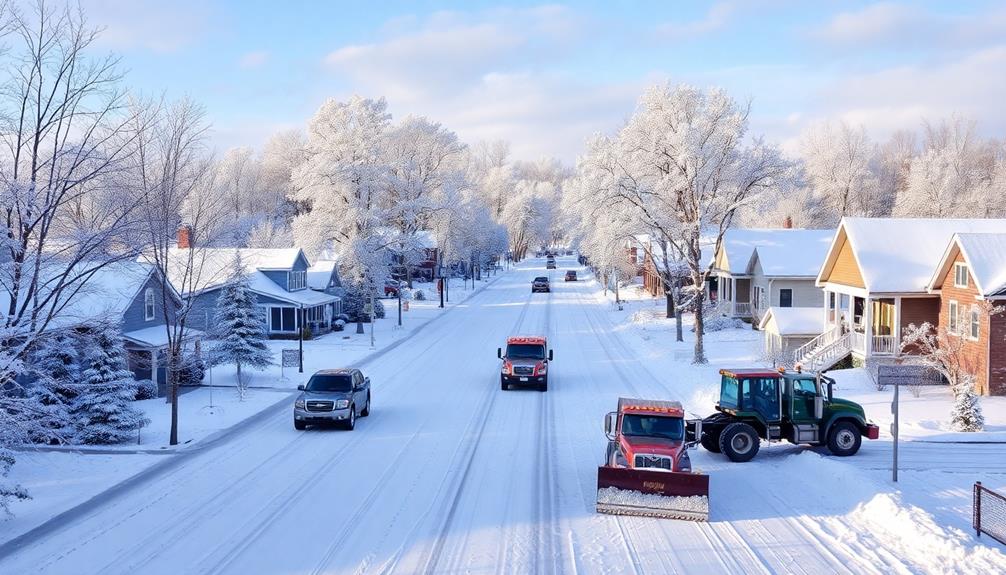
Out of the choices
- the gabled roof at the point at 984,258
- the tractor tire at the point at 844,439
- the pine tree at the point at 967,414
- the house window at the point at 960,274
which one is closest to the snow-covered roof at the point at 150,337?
the tractor tire at the point at 844,439

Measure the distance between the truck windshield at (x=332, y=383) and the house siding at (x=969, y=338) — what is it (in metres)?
20.8

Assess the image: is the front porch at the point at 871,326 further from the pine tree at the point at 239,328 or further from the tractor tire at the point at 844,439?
the pine tree at the point at 239,328

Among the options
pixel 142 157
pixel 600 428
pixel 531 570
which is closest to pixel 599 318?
pixel 600 428

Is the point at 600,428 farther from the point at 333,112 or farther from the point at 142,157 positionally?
Answer: the point at 333,112

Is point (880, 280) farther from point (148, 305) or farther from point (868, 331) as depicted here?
point (148, 305)

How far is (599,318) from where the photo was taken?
5731cm

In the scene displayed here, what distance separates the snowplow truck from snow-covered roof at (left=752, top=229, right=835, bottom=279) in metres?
33.5

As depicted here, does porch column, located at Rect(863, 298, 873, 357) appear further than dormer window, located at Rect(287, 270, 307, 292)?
No

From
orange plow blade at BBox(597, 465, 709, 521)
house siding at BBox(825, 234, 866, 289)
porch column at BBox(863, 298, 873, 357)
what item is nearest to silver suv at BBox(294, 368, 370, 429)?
orange plow blade at BBox(597, 465, 709, 521)

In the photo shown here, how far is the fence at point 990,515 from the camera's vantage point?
1273 centimetres

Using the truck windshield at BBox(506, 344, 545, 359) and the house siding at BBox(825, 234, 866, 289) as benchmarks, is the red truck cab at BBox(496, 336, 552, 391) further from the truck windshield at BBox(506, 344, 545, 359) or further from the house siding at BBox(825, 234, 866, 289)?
the house siding at BBox(825, 234, 866, 289)

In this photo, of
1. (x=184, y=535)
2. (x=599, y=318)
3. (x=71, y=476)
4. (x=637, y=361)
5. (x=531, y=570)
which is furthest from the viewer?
(x=599, y=318)

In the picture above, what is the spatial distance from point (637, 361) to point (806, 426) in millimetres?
17577

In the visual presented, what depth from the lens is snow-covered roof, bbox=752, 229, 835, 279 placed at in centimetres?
4772
